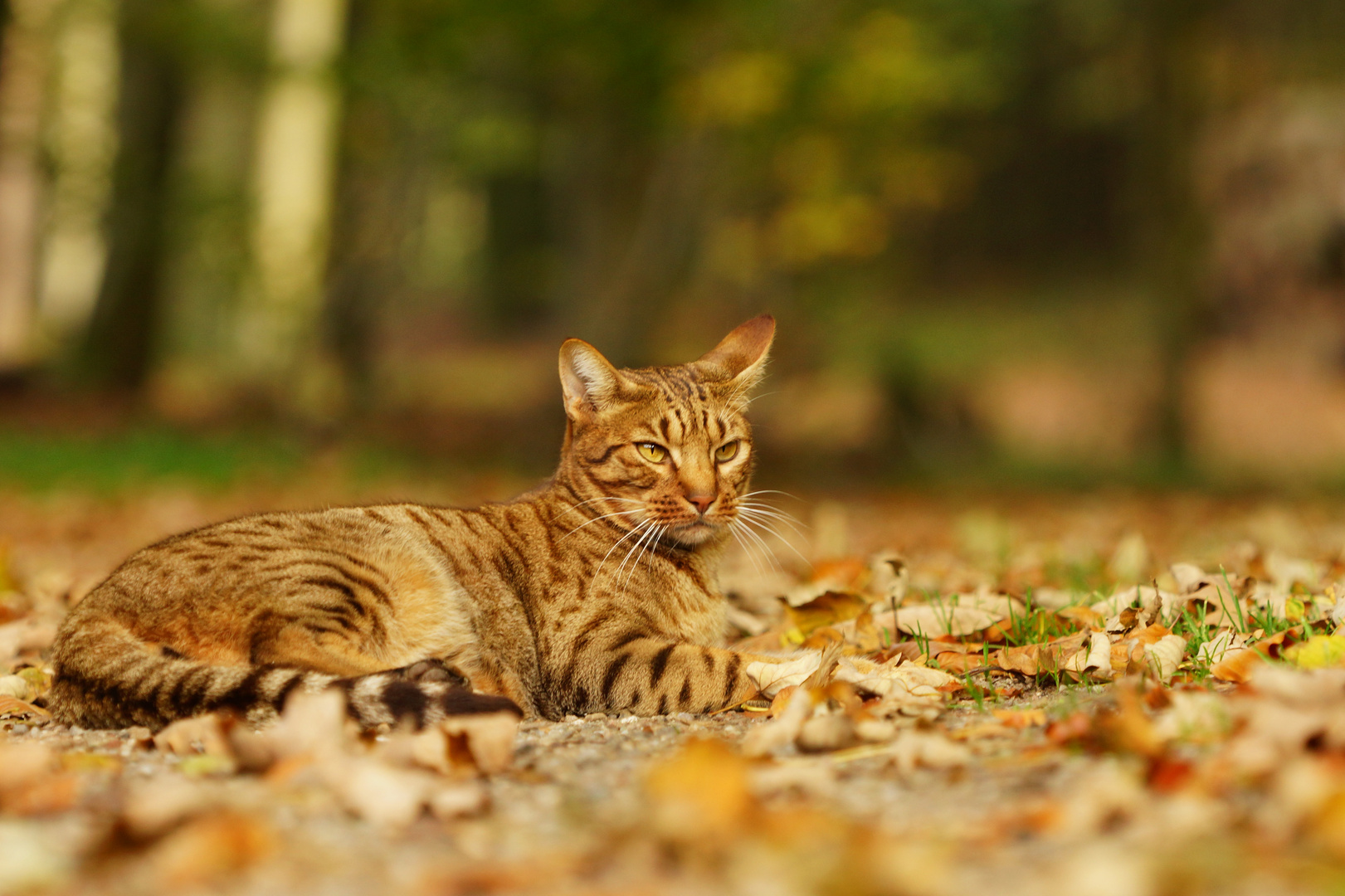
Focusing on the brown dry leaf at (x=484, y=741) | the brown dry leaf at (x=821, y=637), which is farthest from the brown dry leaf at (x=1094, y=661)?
the brown dry leaf at (x=484, y=741)

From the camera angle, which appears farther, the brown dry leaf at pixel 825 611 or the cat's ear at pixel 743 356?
the cat's ear at pixel 743 356

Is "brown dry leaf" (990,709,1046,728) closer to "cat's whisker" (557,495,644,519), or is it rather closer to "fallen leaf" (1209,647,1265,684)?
"fallen leaf" (1209,647,1265,684)

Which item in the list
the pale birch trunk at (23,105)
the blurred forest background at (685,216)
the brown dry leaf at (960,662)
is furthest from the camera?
the pale birch trunk at (23,105)

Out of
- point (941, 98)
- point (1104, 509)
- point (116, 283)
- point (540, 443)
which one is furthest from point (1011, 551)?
point (116, 283)

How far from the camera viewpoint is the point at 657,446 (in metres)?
4.36

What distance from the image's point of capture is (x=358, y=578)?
3.81 metres

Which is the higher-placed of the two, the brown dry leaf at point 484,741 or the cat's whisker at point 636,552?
the cat's whisker at point 636,552

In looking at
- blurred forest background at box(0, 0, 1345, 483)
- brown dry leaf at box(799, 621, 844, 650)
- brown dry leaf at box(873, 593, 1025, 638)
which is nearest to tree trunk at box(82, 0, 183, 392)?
blurred forest background at box(0, 0, 1345, 483)

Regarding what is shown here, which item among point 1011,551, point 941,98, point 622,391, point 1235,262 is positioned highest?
point 941,98

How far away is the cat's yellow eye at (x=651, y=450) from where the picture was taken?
14.3 feet

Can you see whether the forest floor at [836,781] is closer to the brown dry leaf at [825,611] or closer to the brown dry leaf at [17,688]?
the brown dry leaf at [17,688]

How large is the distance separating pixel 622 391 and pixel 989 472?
39.9 ft

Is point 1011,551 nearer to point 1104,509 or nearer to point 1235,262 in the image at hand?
point 1104,509

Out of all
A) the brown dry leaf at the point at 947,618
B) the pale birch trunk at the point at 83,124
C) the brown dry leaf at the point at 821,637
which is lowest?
the brown dry leaf at the point at 821,637
